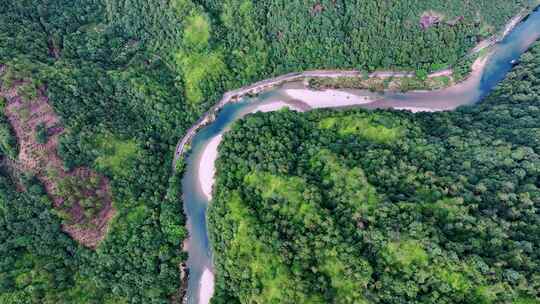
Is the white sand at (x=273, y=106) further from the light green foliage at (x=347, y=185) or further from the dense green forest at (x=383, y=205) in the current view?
the light green foliage at (x=347, y=185)

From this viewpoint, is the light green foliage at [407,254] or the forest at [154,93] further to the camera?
the forest at [154,93]

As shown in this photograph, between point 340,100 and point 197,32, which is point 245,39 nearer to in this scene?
point 197,32

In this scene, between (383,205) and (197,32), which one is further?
(197,32)

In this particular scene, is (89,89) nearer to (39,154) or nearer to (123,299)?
(39,154)

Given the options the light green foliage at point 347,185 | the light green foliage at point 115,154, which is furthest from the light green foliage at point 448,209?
the light green foliage at point 115,154

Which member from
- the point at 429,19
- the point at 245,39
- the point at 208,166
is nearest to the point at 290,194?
the point at 208,166

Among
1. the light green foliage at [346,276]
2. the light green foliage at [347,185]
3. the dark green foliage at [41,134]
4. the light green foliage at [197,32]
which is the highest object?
the light green foliage at [197,32]
